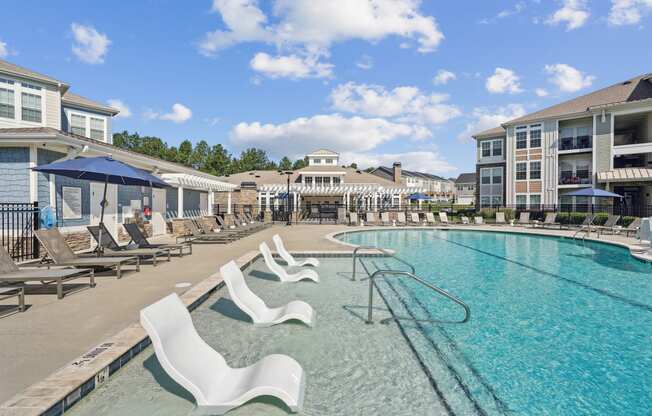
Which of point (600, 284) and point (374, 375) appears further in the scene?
point (600, 284)

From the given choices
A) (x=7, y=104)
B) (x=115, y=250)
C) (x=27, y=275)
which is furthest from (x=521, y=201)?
(x=7, y=104)

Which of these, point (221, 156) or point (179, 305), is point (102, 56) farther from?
point (221, 156)

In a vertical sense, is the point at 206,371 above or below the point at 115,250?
below

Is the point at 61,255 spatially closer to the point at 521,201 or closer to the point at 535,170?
the point at 521,201

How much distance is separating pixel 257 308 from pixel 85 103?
16445 millimetres

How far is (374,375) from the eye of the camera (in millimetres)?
3672

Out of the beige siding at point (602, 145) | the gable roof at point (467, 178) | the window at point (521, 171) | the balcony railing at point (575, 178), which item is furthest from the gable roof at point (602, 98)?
the gable roof at point (467, 178)

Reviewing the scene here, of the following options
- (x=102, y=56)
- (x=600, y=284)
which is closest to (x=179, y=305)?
(x=600, y=284)

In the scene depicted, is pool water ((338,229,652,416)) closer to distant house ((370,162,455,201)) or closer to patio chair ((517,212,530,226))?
patio chair ((517,212,530,226))

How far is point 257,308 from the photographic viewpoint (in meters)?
5.17

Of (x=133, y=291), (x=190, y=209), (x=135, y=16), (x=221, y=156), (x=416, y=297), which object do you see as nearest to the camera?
(x=133, y=291)

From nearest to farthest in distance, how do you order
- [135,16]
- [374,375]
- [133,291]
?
1. [374,375]
2. [133,291]
3. [135,16]

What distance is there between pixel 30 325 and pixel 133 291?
1714 mm

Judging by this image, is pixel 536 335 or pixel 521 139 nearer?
pixel 536 335
